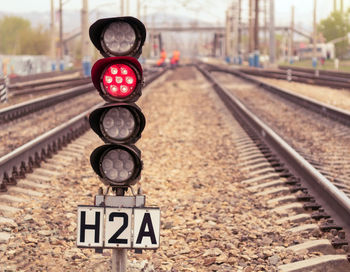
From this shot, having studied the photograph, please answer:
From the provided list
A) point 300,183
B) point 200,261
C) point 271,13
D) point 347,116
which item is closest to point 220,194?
point 300,183

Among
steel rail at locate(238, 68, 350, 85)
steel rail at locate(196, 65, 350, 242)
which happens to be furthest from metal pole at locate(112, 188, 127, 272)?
steel rail at locate(238, 68, 350, 85)

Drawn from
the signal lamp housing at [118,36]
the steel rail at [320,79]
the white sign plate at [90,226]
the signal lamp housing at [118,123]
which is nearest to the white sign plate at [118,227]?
the white sign plate at [90,226]

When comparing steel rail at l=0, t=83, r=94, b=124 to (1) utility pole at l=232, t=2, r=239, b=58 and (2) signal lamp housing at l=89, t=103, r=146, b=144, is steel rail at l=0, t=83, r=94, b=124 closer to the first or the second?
(2) signal lamp housing at l=89, t=103, r=146, b=144

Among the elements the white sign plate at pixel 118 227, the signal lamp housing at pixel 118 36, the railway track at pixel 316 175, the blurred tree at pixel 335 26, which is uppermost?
the blurred tree at pixel 335 26

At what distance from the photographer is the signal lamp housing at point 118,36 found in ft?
11.1

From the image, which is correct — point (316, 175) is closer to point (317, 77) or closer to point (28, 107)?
point (28, 107)

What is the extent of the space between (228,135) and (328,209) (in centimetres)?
608

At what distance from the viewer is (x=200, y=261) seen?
4527mm

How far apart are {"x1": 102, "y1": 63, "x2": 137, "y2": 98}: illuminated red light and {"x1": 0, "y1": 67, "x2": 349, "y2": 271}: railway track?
1579 millimetres

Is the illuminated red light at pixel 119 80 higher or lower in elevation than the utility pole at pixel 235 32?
lower

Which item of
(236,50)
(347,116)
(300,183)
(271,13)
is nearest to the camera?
(300,183)

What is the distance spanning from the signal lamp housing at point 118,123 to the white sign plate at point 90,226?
1.34 feet

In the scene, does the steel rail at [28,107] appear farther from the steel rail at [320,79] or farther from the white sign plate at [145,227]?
the steel rail at [320,79]

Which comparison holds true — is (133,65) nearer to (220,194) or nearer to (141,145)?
(220,194)
